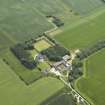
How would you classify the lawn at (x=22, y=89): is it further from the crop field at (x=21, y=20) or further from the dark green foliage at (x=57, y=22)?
the dark green foliage at (x=57, y=22)

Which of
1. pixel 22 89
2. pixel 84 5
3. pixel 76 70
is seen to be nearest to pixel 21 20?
pixel 84 5

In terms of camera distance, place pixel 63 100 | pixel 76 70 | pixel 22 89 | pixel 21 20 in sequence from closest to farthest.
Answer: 1. pixel 63 100
2. pixel 22 89
3. pixel 76 70
4. pixel 21 20

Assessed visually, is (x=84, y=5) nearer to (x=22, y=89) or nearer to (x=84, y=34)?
(x=84, y=34)

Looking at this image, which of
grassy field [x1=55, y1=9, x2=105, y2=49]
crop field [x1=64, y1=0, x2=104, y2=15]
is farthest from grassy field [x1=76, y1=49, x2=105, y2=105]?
crop field [x1=64, y1=0, x2=104, y2=15]

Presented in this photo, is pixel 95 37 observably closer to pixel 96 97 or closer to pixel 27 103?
pixel 96 97

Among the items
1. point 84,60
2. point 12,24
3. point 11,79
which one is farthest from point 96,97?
point 12,24

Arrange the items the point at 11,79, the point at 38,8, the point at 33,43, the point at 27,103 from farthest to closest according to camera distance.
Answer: the point at 38,8 → the point at 33,43 → the point at 11,79 → the point at 27,103
